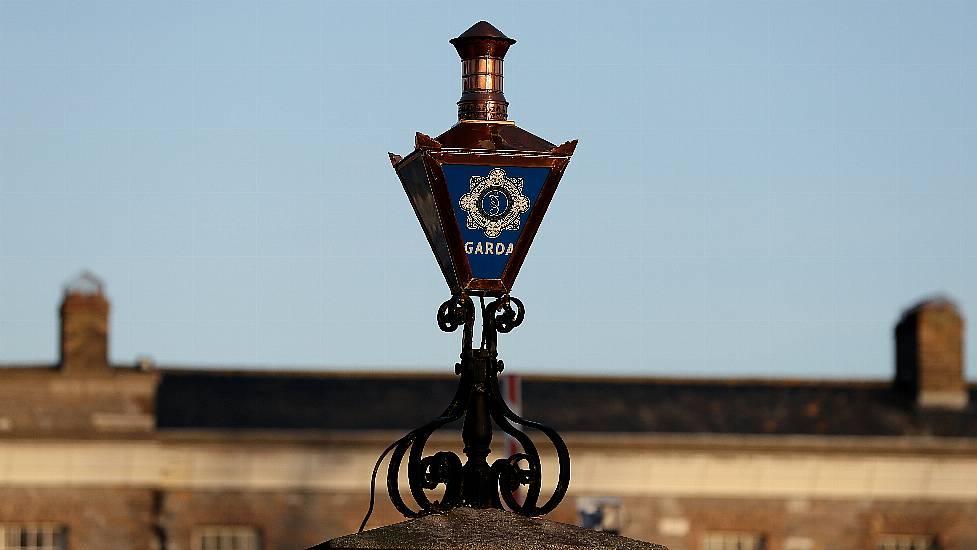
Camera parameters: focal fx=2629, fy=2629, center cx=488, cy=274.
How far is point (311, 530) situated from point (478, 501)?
117ft

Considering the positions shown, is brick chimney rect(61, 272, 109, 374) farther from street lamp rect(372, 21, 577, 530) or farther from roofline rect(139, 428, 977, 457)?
street lamp rect(372, 21, 577, 530)

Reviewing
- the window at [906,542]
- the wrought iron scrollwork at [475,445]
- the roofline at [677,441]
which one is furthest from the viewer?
the window at [906,542]

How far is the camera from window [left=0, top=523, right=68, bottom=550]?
1697 inches

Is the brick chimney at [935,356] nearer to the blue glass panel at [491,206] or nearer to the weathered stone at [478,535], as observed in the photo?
the blue glass panel at [491,206]

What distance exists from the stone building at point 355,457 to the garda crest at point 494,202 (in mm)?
33841

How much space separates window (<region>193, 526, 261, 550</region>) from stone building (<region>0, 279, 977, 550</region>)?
0.11ft

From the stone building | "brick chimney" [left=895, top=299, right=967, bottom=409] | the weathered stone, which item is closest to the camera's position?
the weathered stone

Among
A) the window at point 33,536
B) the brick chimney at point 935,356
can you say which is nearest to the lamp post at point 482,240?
the window at point 33,536

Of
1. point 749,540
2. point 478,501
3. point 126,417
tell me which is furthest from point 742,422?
point 478,501

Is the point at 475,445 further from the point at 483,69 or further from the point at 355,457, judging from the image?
the point at 355,457

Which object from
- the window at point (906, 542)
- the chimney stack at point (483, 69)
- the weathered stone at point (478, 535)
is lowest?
the window at point (906, 542)

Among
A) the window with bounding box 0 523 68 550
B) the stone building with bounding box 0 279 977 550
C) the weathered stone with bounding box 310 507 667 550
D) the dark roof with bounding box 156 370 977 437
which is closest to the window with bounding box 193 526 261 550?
the stone building with bounding box 0 279 977 550

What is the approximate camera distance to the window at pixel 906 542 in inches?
1778

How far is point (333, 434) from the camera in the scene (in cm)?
4444
